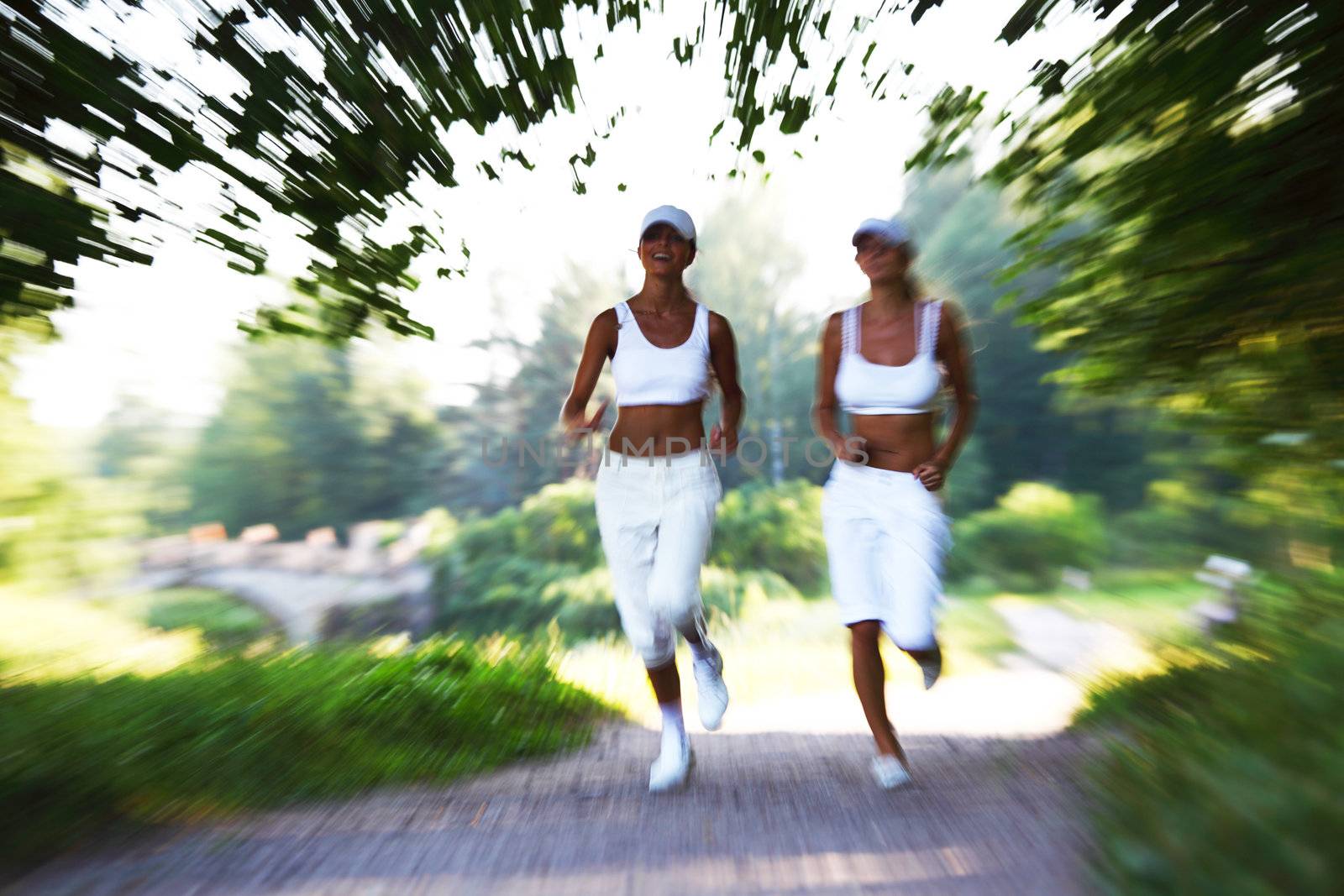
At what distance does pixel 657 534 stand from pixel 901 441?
3.39 ft

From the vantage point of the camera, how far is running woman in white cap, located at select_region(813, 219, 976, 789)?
12.0 feet

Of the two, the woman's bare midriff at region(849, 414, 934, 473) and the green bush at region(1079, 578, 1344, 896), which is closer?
the green bush at region(1079, 578, 1344, 896)

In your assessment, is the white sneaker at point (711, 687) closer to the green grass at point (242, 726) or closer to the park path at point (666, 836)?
the park path at point (666, 836)

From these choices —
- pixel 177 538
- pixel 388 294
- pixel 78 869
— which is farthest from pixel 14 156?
pixel 177 538

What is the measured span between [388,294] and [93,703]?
286 cm

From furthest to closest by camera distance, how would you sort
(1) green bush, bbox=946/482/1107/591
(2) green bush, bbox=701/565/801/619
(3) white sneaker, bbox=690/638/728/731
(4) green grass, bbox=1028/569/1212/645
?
(1) green bush, bbox=946/482/1107/591 → (2) green bush, bbox=701/565/801/619 → (4) green grass, bbox=1028/569/1212/645 → (3) white sneaker, bbox=690/638/728/731

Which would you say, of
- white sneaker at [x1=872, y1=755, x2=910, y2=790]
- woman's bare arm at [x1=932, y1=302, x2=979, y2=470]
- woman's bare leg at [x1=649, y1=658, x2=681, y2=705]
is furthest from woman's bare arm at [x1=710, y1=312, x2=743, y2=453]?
white sneaker at [x1=872, y1=755, x2=910, y2=790]

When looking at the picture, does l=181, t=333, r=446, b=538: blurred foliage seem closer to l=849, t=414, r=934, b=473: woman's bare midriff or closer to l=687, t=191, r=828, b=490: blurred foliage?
l=687, t=191, r=828, b=490: blurred foliage

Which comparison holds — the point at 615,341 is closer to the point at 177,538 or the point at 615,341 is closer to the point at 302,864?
the point at 302,864

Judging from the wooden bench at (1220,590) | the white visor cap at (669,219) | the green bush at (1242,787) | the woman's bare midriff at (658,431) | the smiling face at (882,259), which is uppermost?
the white visor cap at (669,219)

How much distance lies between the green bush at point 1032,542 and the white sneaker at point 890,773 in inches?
1134

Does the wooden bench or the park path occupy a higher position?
the park path

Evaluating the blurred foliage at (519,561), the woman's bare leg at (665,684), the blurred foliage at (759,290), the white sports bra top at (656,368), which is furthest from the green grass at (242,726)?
the blurred foliage at (759,290)

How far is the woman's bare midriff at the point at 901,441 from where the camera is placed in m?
3.71
